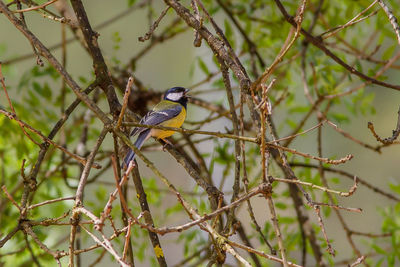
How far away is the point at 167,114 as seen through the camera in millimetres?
3787

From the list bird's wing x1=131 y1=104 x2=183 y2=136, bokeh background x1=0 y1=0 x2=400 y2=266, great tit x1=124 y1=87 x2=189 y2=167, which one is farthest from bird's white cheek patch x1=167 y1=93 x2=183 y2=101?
bokeh background x1=0 y1=0 x2=400 y2=266

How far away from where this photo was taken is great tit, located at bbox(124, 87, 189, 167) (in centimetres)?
338

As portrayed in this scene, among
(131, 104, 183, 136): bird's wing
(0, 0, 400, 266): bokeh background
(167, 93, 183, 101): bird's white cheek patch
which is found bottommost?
(131, 104, 183, 136): bird's wing

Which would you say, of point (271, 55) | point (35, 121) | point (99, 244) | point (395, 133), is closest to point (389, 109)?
point (271, 55)

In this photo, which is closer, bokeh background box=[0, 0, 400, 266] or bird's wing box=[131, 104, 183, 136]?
bird's wing box=[131, 104, 183, 136]

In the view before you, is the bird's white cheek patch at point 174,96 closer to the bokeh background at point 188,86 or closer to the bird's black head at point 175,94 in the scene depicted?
the bird's black head at point 175,94

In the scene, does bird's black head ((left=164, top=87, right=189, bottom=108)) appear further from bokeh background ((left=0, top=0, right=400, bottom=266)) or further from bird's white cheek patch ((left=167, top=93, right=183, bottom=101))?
bokeh background ((left=0, top=0, right=400, bottom=266))

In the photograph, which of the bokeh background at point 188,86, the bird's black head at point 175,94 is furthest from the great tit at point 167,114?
the bokeh background at point 188,86

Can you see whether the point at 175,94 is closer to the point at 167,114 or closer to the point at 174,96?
the point at 174,96

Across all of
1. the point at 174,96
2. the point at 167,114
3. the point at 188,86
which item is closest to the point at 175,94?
the point at 174,96

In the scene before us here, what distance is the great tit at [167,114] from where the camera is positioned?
11.1 ft

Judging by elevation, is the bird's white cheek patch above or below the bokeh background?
below

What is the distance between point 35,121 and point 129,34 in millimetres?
8416

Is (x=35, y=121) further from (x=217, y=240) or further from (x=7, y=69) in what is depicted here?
(x=217, y=240)
